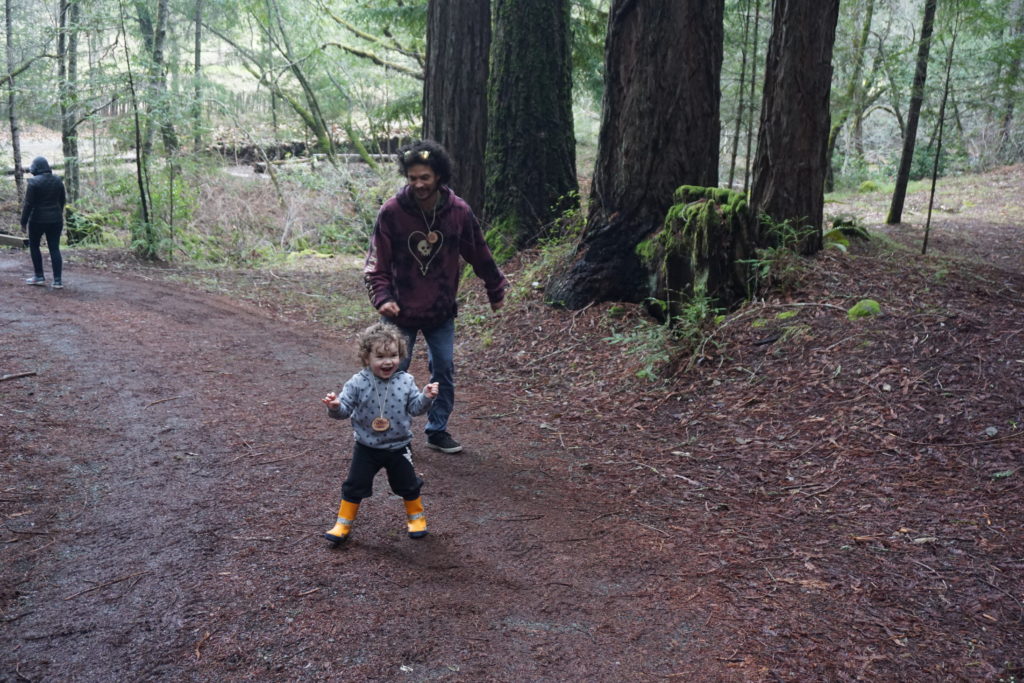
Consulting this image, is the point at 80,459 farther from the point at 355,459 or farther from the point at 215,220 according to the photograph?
the point at 215,220

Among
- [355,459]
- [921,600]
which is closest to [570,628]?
[355,459]

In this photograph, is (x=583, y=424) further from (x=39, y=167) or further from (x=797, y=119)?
(x=39, y=167)

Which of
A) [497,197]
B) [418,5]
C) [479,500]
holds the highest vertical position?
[418,5]

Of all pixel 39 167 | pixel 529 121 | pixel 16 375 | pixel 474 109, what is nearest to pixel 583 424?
pixel 16 375

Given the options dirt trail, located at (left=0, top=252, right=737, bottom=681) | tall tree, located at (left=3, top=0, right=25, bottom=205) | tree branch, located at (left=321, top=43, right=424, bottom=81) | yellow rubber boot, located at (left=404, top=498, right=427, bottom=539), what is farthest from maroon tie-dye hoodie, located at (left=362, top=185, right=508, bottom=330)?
tall tree, located at (left=3, top=0, right=25, bottom=205)

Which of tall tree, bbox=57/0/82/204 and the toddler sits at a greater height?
tall tree, bbox=57/0/82/204

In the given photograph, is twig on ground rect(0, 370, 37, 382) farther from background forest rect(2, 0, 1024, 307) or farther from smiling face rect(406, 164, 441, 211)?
background forest rect(2, 0, 1024, 307)

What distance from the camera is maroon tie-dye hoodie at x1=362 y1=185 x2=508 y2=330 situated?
16.9ft

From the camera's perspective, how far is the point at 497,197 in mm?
10898

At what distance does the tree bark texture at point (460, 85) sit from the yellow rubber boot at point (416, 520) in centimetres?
801

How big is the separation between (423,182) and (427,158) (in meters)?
0.16

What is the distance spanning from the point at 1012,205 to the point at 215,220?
19081 millimetres

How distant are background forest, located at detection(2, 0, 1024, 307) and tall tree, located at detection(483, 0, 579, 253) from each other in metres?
0.03

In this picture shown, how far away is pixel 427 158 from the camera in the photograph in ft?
16.3
